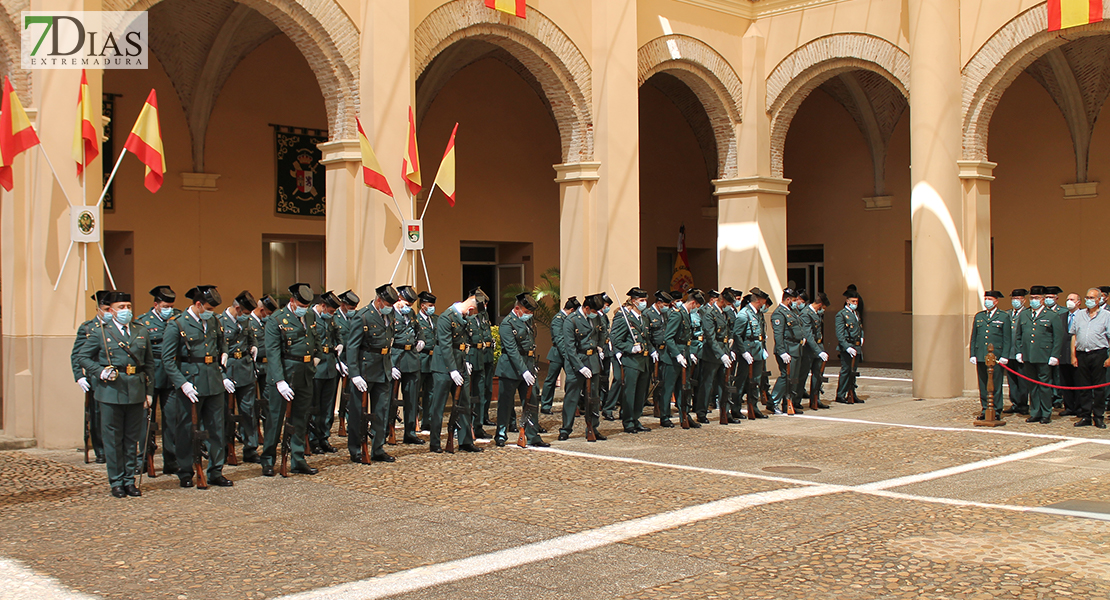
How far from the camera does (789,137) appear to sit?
2120cm

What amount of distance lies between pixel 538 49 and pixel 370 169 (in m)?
3.67

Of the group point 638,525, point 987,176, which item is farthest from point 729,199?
point 638,525

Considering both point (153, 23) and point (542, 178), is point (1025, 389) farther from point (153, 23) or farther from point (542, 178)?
point (153, 23)

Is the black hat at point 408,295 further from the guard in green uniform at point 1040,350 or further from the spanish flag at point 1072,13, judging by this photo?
the spanish flag at point 1072,13

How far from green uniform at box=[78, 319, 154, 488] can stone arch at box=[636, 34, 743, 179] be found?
939 cm

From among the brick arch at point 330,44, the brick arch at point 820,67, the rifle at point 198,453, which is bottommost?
the rifle at point 198,453

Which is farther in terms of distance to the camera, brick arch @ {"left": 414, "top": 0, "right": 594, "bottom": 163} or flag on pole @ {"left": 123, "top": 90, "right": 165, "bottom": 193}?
brick arch @ {"left": 414, "top": 0, "right": 594, "bottom": 163}

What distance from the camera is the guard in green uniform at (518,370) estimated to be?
9961 mm

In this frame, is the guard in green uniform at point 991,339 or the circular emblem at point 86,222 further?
the guard in green uniform at point 991,339

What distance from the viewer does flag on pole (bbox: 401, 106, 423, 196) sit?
11875mm

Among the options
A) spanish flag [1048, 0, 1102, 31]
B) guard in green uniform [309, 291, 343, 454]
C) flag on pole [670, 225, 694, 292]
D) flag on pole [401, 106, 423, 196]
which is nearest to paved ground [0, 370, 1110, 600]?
guard in green uniform [309, 291, 343, 454]

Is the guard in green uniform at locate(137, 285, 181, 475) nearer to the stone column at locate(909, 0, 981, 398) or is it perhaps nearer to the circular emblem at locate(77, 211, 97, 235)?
the circular emblem at locate(77, 211, 97, 235)

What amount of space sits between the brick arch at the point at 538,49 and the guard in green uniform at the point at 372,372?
4613mm

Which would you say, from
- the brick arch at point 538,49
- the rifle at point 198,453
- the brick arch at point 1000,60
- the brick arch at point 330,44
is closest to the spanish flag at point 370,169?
the brick arch at point 330,44
